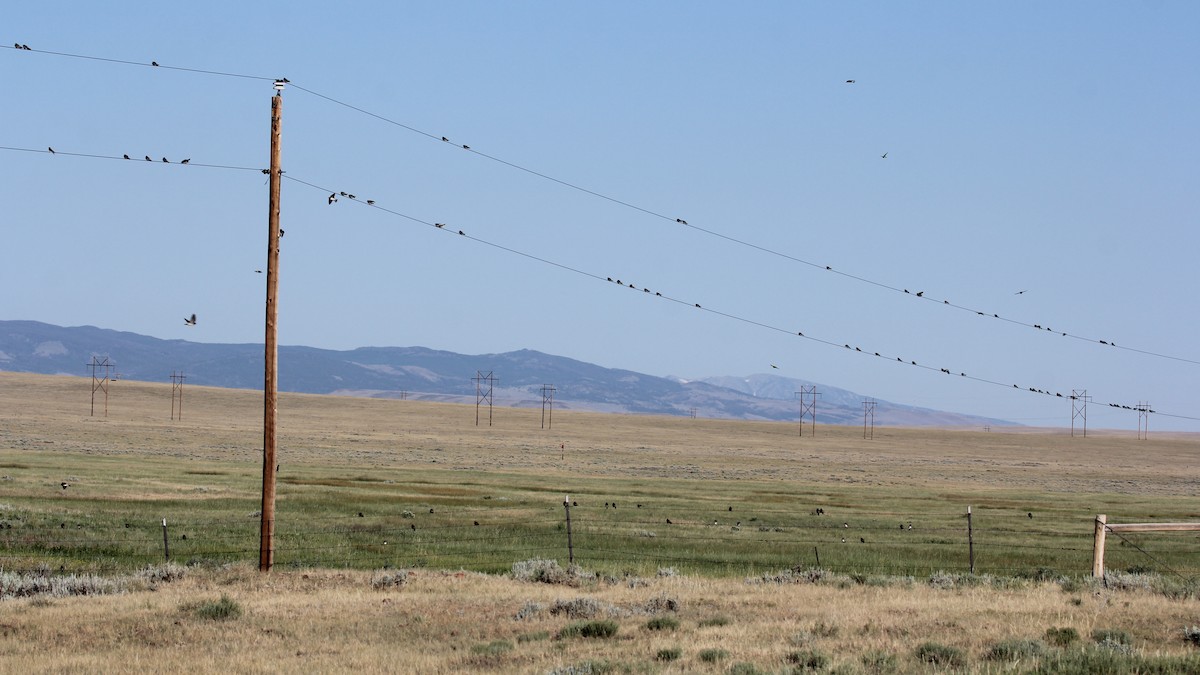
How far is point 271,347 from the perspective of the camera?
2523 centimetres

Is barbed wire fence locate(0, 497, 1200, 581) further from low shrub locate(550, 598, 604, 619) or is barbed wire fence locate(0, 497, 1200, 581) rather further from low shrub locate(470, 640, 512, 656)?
low shrub locate(470, 640, 512, 656)

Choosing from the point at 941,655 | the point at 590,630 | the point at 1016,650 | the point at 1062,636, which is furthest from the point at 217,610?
the point at 1062,636

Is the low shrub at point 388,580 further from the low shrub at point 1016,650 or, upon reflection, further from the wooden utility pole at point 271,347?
the low shrub at point 1016,650

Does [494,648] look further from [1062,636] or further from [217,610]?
[1062,636]

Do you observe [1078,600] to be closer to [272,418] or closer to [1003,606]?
[1003,606]

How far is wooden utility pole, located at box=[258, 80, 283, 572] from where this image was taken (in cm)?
2525

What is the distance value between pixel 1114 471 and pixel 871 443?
51.2 m

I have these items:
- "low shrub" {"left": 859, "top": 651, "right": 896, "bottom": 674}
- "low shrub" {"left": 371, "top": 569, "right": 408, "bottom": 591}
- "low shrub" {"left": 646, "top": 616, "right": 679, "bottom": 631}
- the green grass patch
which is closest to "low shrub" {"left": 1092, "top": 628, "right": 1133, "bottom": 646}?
"low shrub" {"left": 859, "top": 651, "right": 896, "bottom": 674}

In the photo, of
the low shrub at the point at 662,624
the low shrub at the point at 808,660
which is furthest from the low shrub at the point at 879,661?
the low shrub at the point at 662,624

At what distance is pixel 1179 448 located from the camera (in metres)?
183

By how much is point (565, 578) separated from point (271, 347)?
24.8ft

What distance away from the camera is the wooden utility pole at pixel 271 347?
994 inches

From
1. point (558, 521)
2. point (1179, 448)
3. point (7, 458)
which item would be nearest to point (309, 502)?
point (558, 521)

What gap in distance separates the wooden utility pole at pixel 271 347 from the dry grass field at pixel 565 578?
0.95 metres
